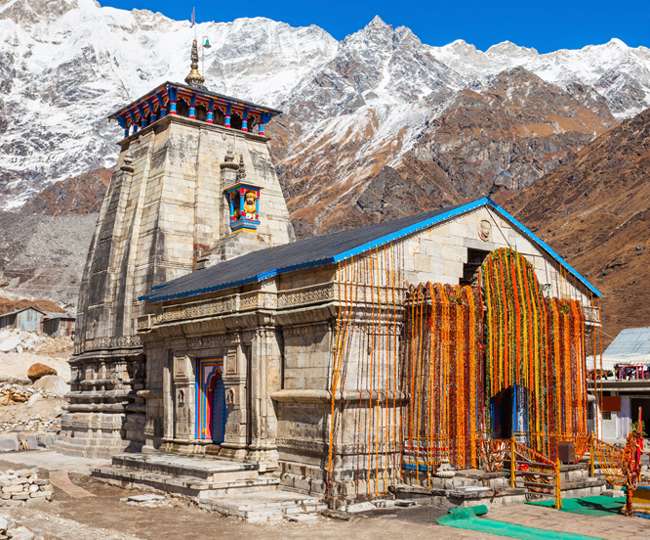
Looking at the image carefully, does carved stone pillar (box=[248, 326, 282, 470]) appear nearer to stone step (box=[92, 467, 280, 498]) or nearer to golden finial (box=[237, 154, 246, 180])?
stone step (box=[92, 467, 280, 498])

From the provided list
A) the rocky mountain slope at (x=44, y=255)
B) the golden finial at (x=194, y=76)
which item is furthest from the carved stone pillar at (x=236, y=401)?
the rocky mountain slope at (x=44, y=255)

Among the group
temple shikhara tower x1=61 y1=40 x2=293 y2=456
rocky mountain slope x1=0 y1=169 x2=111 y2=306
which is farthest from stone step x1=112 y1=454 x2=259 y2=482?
rocky mountain slope x1=0 y1=169 x2=111 y2=306

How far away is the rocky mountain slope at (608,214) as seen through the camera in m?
80.4

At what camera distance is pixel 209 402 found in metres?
26.1

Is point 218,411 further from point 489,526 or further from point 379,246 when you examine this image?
point 489,526

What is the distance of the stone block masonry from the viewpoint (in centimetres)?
2089

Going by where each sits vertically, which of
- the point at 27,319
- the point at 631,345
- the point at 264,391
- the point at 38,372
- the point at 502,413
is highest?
the point at 27,319

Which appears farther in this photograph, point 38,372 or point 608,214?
point 608,214

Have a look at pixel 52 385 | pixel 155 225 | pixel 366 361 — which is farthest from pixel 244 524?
pixel 52 385

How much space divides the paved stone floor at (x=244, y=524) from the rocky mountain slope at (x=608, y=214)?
5956 centimetres

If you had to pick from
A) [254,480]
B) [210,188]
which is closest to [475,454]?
[254,480]

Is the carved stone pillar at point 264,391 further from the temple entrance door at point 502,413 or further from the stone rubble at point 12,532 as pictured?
the stone rubble at point 12,532

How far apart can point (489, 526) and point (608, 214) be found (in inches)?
3568

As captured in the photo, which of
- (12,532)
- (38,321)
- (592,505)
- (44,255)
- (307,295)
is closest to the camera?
(12,532)
